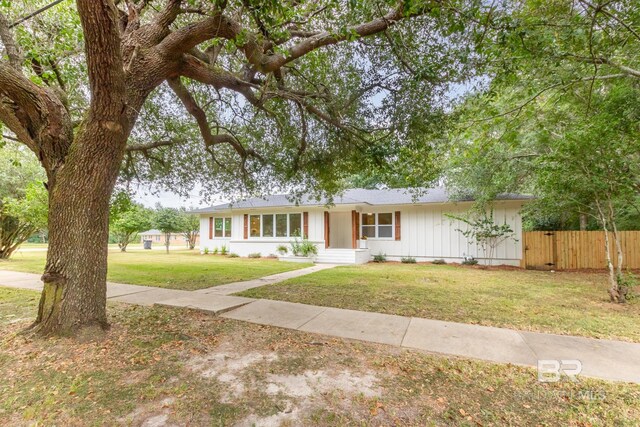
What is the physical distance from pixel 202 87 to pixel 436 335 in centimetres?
759

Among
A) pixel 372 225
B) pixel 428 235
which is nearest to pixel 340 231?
pixel 372 225

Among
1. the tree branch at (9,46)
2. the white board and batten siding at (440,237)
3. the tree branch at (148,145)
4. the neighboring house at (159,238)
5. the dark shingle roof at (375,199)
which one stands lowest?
the neighboring house at (159,238)

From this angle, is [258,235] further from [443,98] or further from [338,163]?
[443,98]

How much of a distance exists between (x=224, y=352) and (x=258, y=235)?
13377 mm

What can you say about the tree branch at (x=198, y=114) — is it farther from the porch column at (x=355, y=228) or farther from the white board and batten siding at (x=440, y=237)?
the white board and batten siding at (x=440, y=237)

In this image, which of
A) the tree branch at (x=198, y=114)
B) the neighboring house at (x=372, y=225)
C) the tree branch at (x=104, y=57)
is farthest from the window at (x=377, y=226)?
the tree branch at (x=104, y=57)

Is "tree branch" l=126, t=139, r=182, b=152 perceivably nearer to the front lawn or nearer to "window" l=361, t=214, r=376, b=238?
the front lawn

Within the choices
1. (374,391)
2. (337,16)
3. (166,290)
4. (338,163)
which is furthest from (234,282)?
(337,16)

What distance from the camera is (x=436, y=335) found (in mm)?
4043

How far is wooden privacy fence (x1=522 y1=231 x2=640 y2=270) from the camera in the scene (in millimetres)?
11445

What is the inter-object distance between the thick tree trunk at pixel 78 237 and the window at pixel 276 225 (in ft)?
38.7

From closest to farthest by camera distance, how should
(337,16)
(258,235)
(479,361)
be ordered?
(479,361) → (337,16) → (258,235)

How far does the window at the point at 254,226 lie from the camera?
1666 centimetres

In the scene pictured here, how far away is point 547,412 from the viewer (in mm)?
2377
